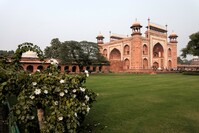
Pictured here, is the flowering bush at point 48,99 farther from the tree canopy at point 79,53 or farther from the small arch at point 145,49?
the small arch at point 145,49

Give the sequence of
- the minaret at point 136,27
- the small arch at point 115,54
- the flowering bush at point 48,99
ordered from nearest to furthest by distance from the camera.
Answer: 1. the flowering bush at point 48,99
2. the minaret at point 136,27
3. the small arch at point 115,54

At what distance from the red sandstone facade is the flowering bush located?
104ft

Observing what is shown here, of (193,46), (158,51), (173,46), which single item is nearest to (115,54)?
(158,51)

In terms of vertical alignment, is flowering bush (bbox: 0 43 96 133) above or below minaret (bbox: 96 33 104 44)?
below

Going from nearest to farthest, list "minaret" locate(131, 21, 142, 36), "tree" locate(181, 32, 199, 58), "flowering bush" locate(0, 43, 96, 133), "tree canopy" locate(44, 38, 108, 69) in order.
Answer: "flowering bush" locate(0, 43, 96, 133) < "tree" locate(181, 32, 199, 58) < "tree canopy" locate(44, 38, 108, 69) < "minaret" locate(131, 21, 142, 36)

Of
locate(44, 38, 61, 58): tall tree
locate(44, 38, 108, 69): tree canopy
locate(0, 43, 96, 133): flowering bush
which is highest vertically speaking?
locate(44, 38, 61, 58): tall tree

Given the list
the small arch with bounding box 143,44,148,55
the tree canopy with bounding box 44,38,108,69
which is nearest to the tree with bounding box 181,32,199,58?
the small arch with bounding box 143,44,148,55

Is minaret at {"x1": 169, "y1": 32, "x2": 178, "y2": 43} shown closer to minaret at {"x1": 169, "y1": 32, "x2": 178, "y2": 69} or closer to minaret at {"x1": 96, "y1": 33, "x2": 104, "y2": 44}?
minaret at {"x1": 169, "y1": 32, "x2": 178, "y2": 69}

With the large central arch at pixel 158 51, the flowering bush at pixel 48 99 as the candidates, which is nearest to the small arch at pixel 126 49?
the large central arch at pixel 158 51

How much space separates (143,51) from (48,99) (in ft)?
119

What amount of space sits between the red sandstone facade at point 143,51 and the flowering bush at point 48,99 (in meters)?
31.6

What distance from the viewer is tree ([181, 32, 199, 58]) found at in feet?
83.4

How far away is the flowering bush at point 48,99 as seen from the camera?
2.52 meters

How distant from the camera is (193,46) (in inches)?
1035
